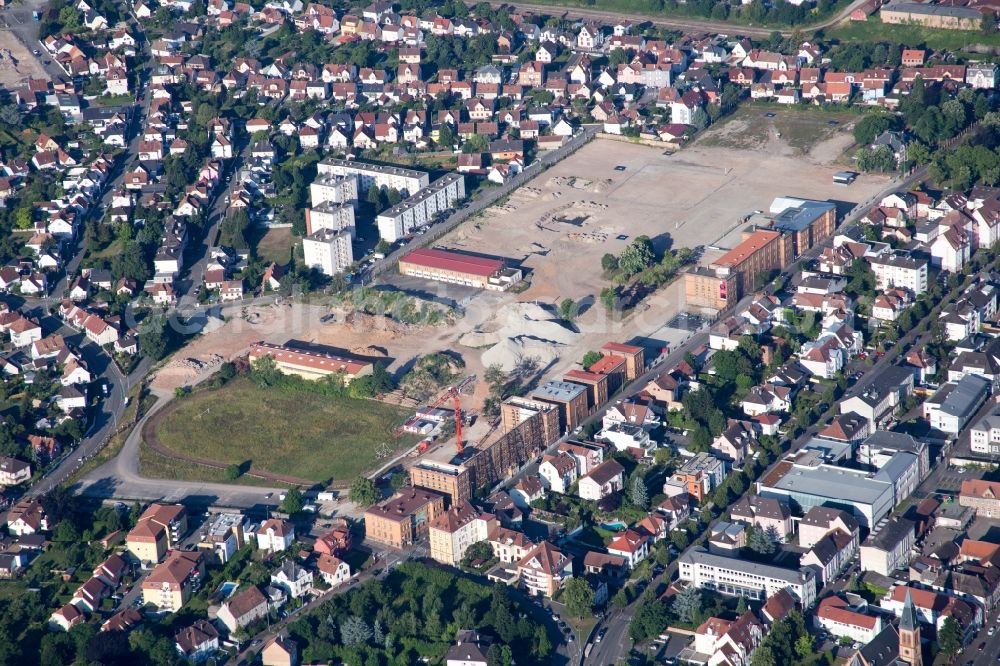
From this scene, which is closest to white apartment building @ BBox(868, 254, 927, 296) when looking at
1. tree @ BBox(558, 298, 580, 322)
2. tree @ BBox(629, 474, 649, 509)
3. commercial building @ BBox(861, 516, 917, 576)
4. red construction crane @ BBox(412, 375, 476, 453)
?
tree @ BBox(558, 298, 580, 322)

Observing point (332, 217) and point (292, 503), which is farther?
point (332, 217)

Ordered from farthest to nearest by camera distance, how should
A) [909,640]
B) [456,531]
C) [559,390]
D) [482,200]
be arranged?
1. [482,200]
2. [559,390]
3. [456,531]
4. [909,640]

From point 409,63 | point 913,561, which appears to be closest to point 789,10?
point 409,63

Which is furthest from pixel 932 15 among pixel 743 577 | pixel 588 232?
pixel 743 577

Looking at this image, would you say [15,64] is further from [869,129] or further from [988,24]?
[988,24]

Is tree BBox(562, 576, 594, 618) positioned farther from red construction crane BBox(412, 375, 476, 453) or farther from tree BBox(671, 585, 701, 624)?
red construction crane BBox(412, 375, 476, 453)

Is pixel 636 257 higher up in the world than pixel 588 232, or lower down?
higher up
